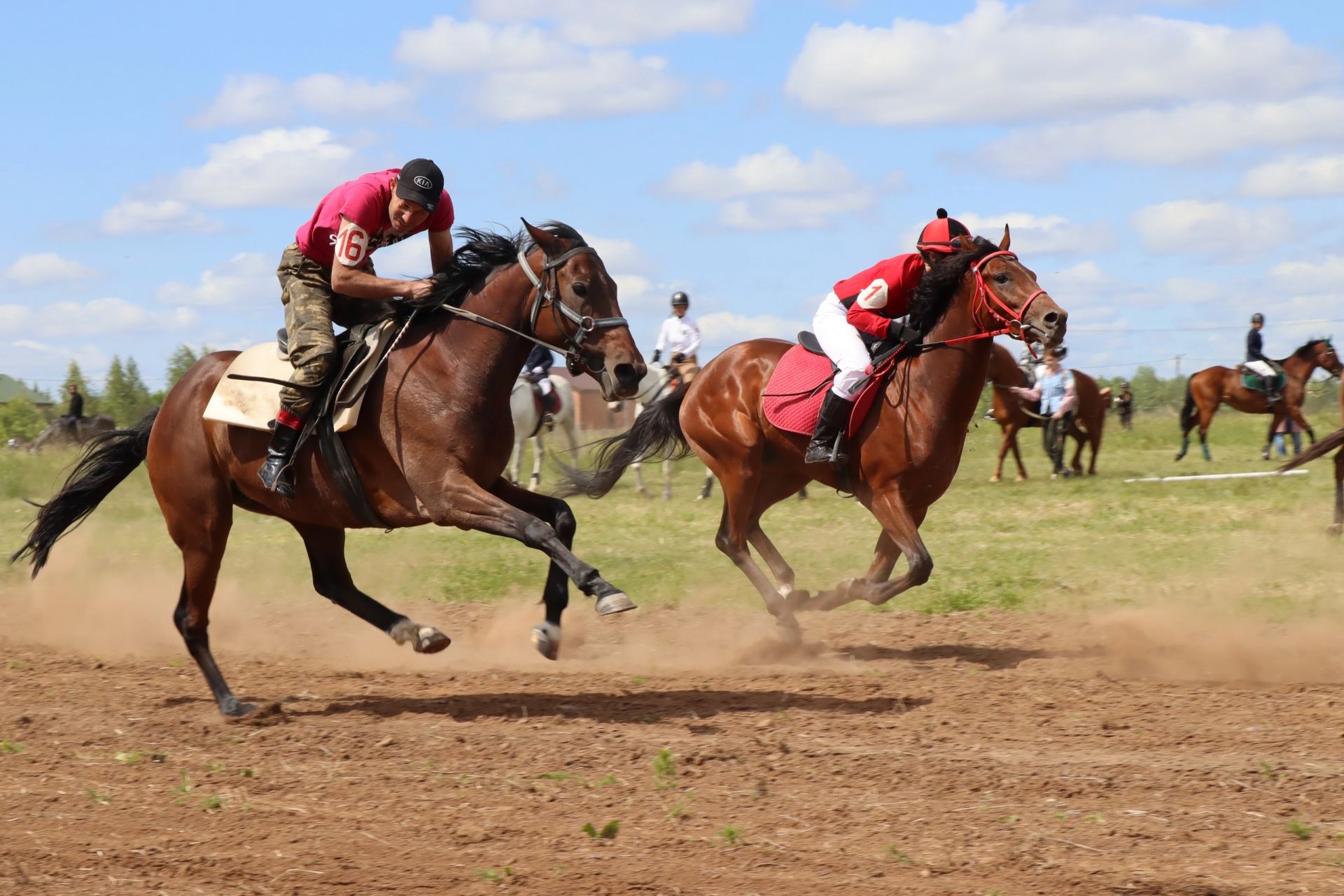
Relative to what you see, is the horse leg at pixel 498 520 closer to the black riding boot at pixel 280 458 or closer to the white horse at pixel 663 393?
the black riding boot at pixel 280 458

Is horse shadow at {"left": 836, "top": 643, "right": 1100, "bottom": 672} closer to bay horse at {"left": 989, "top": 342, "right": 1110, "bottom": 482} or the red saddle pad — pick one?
the red saddle pad

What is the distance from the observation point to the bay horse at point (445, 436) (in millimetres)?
→ 6793

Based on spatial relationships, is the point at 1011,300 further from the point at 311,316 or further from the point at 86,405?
the point at 86,405

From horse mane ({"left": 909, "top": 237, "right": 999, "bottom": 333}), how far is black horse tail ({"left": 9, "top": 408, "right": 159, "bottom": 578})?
457 cm

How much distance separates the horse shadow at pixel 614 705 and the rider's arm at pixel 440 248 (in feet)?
7.53

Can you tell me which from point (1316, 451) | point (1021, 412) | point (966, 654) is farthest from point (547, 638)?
point (1021, 412)

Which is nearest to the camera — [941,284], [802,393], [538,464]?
[941,284]

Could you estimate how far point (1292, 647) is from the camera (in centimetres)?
825

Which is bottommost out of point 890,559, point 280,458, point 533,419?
point 890,559

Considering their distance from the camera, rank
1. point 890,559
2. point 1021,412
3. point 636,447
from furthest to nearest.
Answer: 1. point 1021,412
2. point 636,447
3. point 890,559

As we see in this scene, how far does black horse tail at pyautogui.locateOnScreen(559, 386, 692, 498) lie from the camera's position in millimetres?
10469

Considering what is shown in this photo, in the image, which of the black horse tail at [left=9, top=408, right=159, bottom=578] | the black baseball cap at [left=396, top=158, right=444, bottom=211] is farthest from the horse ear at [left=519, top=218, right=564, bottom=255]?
the black horse tail at [left=9, top=408, right=159, bottom=578]

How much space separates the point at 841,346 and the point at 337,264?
3227mm

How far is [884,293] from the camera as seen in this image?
8.70 metres
